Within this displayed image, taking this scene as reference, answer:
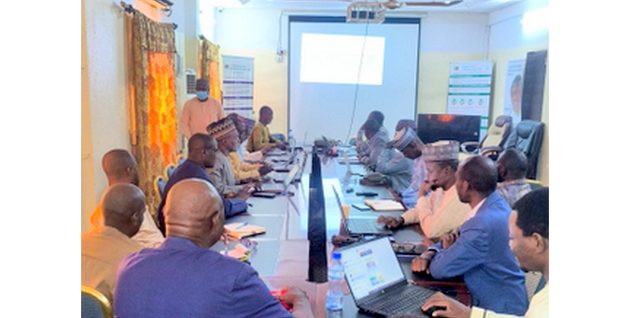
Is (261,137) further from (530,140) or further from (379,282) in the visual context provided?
(379,282)

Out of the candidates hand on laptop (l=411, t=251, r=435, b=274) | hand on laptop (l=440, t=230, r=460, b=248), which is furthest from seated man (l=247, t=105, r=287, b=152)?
hand on laptop (l=411, t=251, r=435, b=274)

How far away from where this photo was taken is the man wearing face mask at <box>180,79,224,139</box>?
5.64 meters

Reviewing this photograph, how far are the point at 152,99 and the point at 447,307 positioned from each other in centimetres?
376

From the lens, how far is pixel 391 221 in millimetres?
2961

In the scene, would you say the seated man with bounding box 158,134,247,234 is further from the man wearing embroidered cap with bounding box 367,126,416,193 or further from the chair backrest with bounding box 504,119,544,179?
the chair backrest with bounding box 504,119,544,179

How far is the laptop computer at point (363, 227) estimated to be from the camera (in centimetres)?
280

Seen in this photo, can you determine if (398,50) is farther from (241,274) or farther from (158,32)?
(241,274)

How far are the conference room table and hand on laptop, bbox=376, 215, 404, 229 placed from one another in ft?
0.16

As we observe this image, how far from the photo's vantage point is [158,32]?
4.91 m

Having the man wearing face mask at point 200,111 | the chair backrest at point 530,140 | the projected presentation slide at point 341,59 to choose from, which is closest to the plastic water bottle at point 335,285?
the chair backrest at point 530,140
